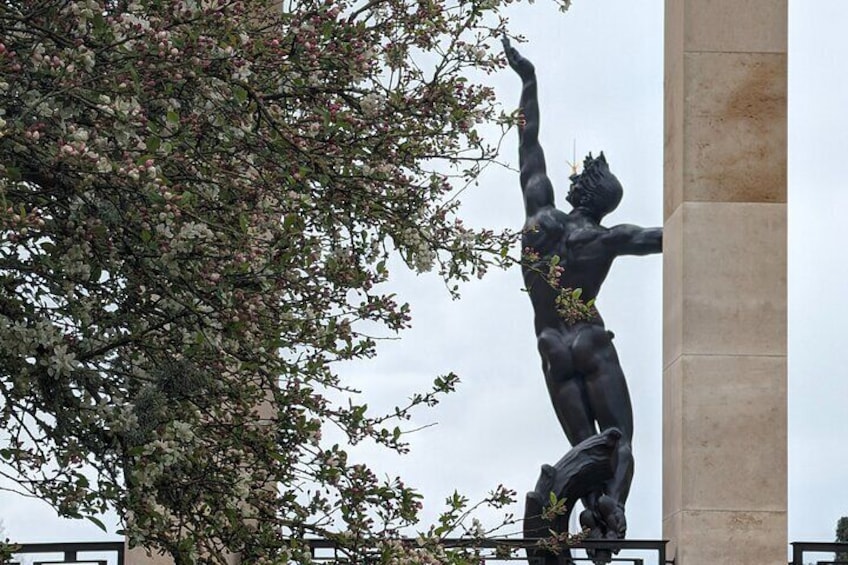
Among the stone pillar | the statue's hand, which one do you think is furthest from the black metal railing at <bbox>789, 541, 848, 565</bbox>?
the statue's hand

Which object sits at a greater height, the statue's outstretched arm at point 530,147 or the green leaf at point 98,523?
the statue's outstretched arm at point 530,147

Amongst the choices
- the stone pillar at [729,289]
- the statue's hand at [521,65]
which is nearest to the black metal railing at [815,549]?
the stone pillar at [729,289]

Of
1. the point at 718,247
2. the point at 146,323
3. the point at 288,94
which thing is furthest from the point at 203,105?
the point at 718,247

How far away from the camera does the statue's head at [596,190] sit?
15.1m

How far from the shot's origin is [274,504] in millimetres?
8844

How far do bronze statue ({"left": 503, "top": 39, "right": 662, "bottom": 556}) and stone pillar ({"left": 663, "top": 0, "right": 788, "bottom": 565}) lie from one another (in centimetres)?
51

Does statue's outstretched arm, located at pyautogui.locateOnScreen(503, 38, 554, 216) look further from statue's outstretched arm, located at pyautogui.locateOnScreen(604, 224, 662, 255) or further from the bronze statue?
statue's outstretched arm, located at pyautogui.locateOnScreen(604, 224, 662, 255)

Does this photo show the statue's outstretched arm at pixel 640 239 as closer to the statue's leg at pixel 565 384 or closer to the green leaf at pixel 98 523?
the statue's leg at pixel 565 384

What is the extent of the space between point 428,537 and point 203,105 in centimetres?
219

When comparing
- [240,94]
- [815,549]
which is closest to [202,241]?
[240,94]

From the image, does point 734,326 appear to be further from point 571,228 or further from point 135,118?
point 135,118

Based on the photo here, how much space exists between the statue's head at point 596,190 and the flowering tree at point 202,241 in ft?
19.0

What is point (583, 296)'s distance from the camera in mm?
14734

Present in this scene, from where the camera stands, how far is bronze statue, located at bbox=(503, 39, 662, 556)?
14430 millimetres
